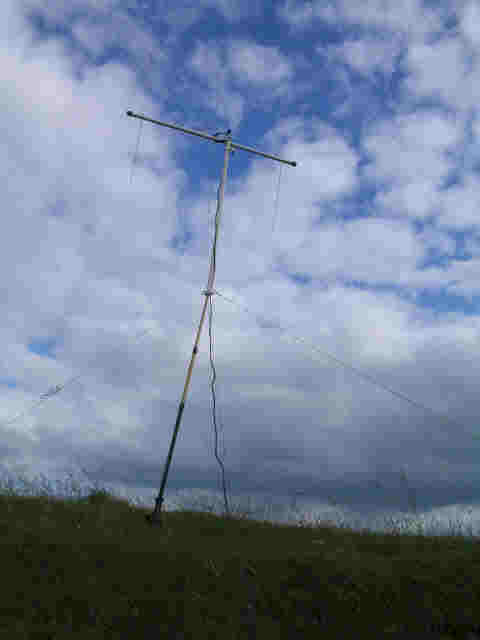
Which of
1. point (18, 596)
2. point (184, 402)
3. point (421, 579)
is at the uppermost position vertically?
Result: point (184, 402)

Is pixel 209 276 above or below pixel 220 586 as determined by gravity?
above

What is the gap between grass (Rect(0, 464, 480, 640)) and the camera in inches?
311

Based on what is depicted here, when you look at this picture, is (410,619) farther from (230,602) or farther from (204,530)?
(204,530)

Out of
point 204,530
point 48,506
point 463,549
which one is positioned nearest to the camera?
point 463,549

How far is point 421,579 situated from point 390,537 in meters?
3.32

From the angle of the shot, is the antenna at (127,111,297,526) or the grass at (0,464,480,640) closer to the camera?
the grass at (0,464,480,640)

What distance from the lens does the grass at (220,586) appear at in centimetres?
790

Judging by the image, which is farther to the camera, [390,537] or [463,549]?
[390,537]

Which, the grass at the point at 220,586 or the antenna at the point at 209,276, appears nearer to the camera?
the grass at the point at 220,586

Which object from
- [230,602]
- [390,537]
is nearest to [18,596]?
[230,602]

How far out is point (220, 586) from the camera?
876cm

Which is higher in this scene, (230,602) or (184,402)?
(184,402)

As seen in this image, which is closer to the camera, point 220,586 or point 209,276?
point 220,586

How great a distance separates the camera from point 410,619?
26.8ft
